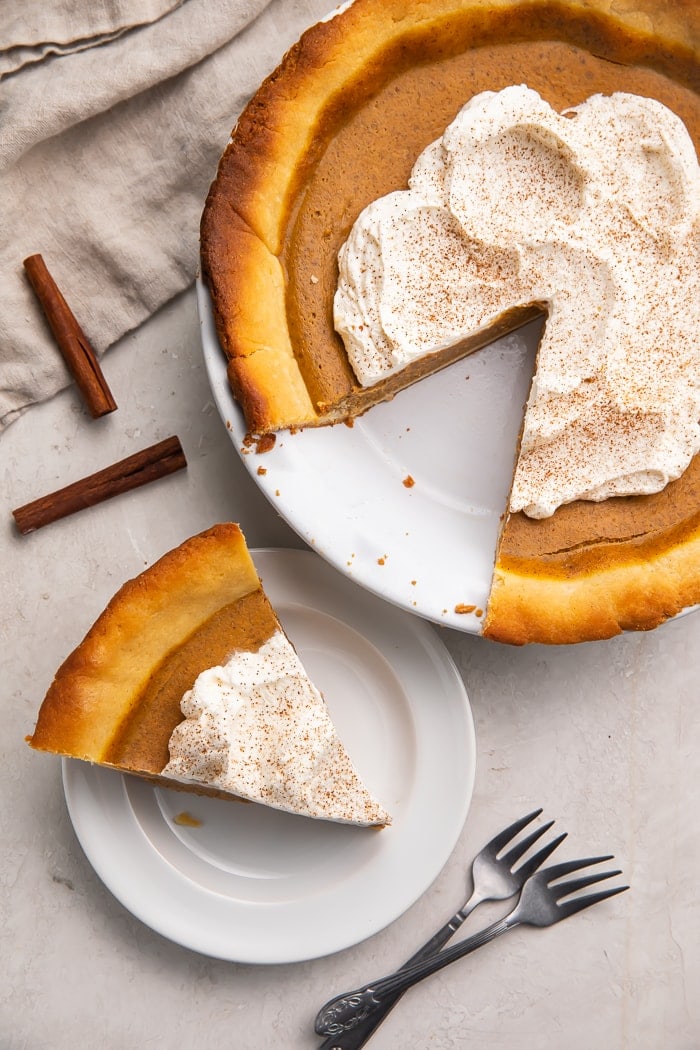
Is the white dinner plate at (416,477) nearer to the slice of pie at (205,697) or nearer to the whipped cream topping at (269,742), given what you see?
the slice of pie at (205,697)

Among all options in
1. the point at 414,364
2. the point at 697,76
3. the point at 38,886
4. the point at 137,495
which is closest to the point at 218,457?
the point at 137,495

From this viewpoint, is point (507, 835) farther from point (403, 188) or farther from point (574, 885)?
point (403, 188)

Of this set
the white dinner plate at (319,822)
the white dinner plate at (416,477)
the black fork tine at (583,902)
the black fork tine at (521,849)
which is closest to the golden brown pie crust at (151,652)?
the white dinner plate at (319,822)

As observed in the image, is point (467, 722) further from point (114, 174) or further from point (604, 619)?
point (114, 174)

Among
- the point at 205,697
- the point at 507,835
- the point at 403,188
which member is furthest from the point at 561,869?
the point at 403,188

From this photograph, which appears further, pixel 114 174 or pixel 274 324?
pixel 114 174

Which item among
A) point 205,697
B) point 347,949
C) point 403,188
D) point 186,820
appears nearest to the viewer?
point 205,697

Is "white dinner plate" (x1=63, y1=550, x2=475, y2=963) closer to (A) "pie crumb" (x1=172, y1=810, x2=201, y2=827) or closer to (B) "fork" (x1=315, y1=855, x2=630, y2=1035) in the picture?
(A) "pie crumb" (x1=172, y1=810, x2=201, y2=827)
